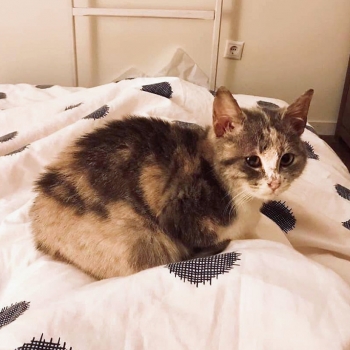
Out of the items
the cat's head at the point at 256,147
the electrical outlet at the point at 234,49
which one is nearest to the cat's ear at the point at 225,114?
the cat's head at the point at 256,147

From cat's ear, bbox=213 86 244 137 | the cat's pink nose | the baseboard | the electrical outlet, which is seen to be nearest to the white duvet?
the cat's pink nose

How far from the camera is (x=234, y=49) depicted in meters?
2.30

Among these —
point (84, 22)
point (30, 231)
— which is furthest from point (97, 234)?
point (84, 22)

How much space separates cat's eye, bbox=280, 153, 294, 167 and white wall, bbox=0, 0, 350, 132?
4.91 feet

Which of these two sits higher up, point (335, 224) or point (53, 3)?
point (53, 3)

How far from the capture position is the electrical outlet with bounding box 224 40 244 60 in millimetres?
2289

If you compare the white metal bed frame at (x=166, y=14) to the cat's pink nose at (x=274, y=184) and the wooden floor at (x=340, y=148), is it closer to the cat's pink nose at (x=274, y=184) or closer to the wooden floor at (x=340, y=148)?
the wooden floor at (x=340, y=148)

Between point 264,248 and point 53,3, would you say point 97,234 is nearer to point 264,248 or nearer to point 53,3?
point 264,248

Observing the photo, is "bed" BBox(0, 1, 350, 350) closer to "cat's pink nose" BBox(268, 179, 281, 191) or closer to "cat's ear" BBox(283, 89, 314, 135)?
"cat's pink nose" BBox(268, 179, 281, 191)

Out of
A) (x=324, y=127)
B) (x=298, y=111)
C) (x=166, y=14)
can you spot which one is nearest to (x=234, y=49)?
(x=166, y=14)

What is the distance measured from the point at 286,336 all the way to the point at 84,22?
6.38 ft

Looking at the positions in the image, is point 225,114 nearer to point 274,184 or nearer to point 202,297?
point 274,184

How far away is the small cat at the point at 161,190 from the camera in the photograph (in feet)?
2.90

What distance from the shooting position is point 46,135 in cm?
138
